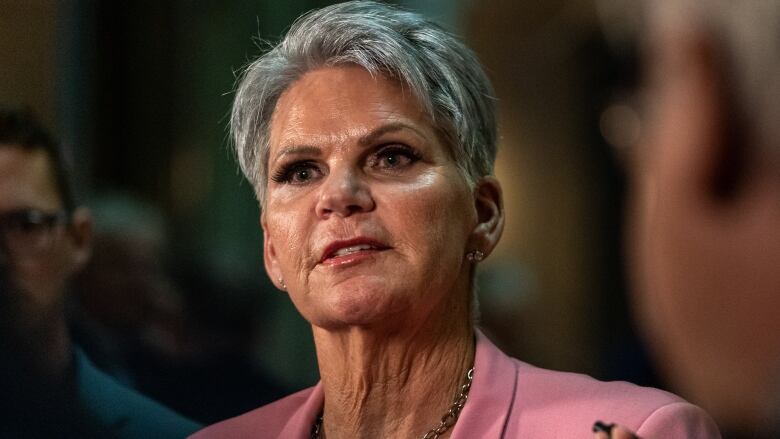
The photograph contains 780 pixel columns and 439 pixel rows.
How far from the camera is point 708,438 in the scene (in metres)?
1.45

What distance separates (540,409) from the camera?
1.62m

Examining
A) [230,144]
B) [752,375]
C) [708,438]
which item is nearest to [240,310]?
[230,144]

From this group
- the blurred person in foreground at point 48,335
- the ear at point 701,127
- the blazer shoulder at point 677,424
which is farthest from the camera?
the blurred person in foreground at point 48,335

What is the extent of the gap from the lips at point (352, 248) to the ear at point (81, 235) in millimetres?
478

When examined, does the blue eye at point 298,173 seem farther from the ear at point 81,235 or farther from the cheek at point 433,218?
the ear at point 81,235

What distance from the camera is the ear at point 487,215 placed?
5.63 feet

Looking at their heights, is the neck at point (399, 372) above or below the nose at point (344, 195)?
below

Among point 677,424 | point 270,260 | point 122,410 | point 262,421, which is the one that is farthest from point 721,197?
point 122,410

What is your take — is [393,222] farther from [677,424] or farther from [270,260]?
[677,424]

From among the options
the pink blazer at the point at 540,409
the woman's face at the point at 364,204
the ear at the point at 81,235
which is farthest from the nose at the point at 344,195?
the ear at the point at 81,235

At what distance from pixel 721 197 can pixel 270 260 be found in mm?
871

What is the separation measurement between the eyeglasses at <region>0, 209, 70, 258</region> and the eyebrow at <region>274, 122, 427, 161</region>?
45cm

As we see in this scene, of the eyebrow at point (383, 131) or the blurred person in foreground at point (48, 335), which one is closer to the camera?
the eyebrow at point (383, 131)

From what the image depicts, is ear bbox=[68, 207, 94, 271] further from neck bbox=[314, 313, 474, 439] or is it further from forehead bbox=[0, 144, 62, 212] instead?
neck bbox=[314, 313, 474, 439]
